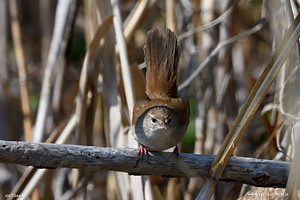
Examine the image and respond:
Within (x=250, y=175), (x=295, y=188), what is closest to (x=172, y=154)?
(x=250, y=175)

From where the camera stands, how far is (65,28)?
2592 millimetres

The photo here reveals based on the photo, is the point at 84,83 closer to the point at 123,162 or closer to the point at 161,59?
the point at 161,59

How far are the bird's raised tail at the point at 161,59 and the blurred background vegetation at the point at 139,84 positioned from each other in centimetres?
23

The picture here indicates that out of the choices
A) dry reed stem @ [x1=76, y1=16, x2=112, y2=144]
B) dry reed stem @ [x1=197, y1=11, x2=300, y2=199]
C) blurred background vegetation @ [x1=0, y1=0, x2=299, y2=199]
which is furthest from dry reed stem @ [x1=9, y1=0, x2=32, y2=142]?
dry reed stem @ [x1=197, y1=11, x2=300, y2=199]

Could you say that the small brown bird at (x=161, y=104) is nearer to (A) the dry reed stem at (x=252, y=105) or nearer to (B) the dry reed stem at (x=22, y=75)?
(A) the dry reed stem at (x=252, y=105)

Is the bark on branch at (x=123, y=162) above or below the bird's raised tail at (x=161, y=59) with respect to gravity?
below

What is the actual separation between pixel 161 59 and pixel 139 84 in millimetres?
411

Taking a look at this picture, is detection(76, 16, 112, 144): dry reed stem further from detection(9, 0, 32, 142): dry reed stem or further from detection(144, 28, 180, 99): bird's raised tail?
detection(9, 0, 32, 142): dry reed stem

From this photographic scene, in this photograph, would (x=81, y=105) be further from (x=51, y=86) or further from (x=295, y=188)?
(x=295, y=188)

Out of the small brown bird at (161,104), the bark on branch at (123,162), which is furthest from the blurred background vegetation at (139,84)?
the bark on branch at (123,162)

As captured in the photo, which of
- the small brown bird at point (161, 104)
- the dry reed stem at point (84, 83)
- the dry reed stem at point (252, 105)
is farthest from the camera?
the dry reed stem at point (84, 83)

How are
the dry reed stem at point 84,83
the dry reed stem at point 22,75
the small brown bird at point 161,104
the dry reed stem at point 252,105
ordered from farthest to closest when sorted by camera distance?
the dry reed stem at point 22,75, the dry reed stem at point 84,83, the small brown bird at point 161,104, the dry reed stem at point 252,105

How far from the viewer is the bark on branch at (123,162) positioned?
1380mm

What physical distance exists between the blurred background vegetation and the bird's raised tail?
0.23 m
